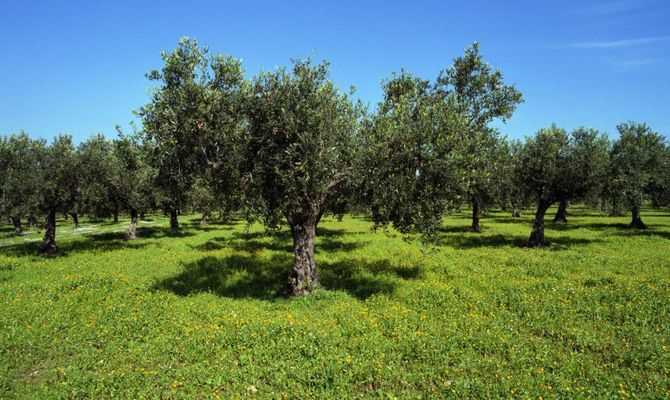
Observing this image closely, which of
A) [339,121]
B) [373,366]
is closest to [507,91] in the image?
[339,121]

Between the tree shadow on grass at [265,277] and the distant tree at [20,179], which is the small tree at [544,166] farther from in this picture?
the distant tree at [20,179]

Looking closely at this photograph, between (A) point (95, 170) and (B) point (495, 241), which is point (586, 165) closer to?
(B) point (495, 241)

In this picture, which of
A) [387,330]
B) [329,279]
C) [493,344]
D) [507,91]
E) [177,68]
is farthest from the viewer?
[507,91]

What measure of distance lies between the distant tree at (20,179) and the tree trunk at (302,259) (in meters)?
25.2

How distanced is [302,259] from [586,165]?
2874 centimetres

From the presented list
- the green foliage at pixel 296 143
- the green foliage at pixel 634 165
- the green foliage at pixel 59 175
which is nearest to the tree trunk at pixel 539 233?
the green foliage at pixel 634 165

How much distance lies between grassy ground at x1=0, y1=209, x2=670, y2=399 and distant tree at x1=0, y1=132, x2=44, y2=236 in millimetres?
6719

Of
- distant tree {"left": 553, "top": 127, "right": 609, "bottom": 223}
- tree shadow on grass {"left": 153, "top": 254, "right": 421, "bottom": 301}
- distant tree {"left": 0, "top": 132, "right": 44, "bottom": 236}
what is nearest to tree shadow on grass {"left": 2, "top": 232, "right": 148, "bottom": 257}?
distant tree {"left": 0, "top": 132, "right": 44, "bottom": 236}

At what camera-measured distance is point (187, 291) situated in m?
20.8

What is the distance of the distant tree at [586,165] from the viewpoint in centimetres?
3372

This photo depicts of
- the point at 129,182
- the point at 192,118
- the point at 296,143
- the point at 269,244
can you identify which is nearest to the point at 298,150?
the point at 296,143

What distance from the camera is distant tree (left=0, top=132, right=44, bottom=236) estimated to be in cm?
3127

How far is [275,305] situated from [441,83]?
79.0 ft

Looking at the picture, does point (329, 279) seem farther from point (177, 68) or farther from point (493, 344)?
point (177, 68)
